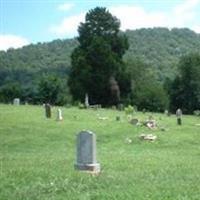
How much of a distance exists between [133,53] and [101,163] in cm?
10953

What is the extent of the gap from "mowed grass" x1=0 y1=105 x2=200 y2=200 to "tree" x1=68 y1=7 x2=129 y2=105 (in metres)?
27.1

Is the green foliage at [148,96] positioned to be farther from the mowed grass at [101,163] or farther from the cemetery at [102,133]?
the mowed grass at [101,163]

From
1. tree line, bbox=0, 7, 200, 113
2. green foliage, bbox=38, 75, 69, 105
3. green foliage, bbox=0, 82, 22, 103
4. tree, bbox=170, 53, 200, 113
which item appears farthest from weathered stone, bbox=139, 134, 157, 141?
green foliage, bbox=0, 82, 22, 103

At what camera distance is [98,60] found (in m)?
60.6

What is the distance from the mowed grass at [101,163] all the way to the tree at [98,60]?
89.0 ft

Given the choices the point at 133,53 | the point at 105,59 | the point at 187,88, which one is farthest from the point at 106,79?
the point at 133,53

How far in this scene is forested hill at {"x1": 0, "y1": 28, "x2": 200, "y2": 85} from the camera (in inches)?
4333

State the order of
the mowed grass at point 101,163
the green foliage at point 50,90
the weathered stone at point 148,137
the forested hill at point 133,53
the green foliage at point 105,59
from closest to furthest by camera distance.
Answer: the mowed grass at point 101,163
the weathered stone at point 148,137
the green foliage at point 105,59
the green foliage at point 50,90
the forested hill at point 133,53

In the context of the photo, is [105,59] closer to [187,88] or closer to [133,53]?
[187,88]

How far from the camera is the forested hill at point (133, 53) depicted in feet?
361

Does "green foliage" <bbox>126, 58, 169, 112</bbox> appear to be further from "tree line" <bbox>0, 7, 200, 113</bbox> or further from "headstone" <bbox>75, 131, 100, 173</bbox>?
"headstone" <bbox>75, 131, 100, 173</bbox>

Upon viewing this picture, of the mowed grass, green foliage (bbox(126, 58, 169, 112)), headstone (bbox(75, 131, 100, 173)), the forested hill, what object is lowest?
the mowed grass

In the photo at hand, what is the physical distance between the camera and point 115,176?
527 inches

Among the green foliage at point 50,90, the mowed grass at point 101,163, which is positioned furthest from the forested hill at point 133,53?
the mowed grass at point 101,163
